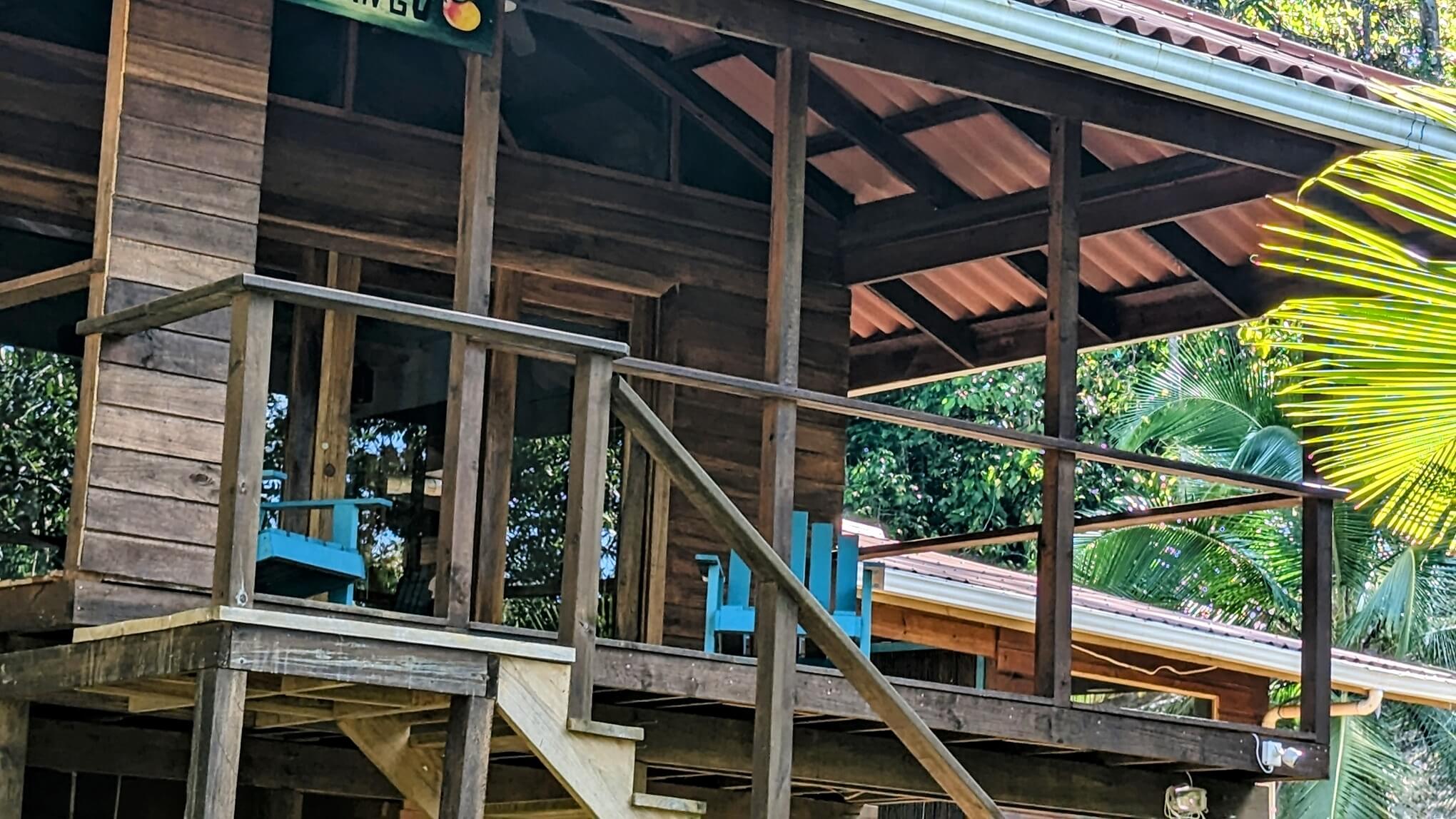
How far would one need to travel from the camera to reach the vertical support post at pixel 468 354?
254 inches

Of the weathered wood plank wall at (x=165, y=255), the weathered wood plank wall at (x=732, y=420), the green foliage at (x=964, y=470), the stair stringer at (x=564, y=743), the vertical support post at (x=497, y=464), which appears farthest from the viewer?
the green foliage at (x=964, y=470)

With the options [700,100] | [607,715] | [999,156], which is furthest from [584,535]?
[999,156]

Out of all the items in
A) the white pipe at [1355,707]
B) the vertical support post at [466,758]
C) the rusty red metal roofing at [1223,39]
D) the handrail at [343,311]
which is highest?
the rusty red metal roofing at [1223,39]

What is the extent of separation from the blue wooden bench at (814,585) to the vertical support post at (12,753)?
2492 mm

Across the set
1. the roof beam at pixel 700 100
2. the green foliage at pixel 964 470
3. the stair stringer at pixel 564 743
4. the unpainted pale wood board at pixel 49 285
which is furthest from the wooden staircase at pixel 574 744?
the green foliage at pixel 964 470

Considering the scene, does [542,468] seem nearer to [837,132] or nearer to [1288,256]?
[837,132]

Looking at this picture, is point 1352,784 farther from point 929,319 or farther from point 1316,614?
point 1316,614

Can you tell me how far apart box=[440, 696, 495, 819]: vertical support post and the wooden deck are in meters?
0.05

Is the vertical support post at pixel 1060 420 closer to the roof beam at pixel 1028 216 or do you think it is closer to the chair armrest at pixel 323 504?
the roof beam at pixel 1028 216

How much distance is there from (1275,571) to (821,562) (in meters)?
12.8

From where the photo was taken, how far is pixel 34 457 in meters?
7.68

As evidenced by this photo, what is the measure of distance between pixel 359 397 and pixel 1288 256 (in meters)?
4.15

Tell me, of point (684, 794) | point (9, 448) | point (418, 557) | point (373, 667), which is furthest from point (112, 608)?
point (684, 794)

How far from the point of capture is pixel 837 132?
9570 mm
